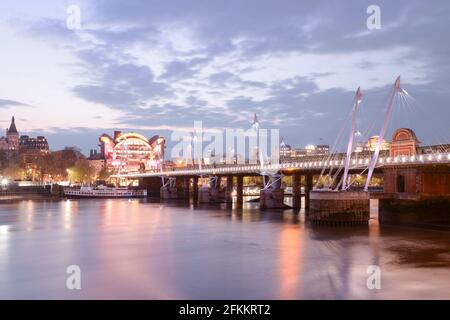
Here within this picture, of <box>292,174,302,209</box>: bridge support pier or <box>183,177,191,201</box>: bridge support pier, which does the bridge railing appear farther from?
<box>183,177,191,201</box>: bridge support pier

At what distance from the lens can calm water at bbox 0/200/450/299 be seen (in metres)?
21.2

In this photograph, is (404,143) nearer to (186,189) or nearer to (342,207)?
(342,207)

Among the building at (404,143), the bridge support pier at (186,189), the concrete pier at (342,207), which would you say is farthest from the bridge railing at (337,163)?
the bridge support pier at (186,189)

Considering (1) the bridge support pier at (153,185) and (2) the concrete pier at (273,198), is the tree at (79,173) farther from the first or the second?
(2) the concrete pier at (273,198)

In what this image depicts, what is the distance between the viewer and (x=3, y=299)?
65.9ft

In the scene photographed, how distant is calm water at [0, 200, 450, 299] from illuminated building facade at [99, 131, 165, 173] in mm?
145831

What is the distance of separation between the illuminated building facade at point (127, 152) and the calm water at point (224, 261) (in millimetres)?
145831

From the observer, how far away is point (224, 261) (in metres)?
28.4

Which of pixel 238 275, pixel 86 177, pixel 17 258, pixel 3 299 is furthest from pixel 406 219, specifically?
pixel 86 177

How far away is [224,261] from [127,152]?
171227 mm

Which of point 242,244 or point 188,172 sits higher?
point 188,172

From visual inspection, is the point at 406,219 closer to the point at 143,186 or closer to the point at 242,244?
Answer: the point at 242,244

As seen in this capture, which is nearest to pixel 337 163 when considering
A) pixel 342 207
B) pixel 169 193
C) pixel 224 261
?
pixel 342 207
